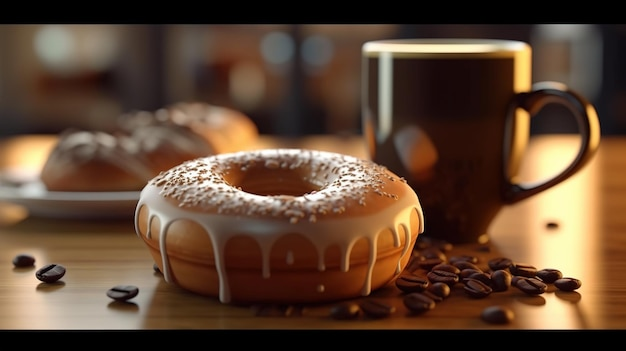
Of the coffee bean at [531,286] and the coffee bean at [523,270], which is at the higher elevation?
the coffee bean at [531,286]

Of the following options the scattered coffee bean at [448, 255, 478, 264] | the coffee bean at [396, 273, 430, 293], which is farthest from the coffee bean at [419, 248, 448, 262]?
the coffee bean at [396, 273, 430, 293]

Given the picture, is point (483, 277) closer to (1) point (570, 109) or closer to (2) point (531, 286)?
(2) point (531, 286)

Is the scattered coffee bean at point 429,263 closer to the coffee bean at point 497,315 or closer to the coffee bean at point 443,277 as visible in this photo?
the coffee bean at point 443,277

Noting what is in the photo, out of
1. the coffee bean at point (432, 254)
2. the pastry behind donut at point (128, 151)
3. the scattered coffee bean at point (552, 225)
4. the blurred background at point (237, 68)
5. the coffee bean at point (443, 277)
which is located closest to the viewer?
the coffee bean at point (443, 277)

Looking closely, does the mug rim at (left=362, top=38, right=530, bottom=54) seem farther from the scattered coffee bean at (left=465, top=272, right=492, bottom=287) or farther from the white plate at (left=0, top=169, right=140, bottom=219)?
the white plate at (left=0, top=169, right=140, bottom=219)

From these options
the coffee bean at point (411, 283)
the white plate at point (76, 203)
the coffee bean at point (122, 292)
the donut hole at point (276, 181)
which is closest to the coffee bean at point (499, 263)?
the coffee bean at point (411, 283)
